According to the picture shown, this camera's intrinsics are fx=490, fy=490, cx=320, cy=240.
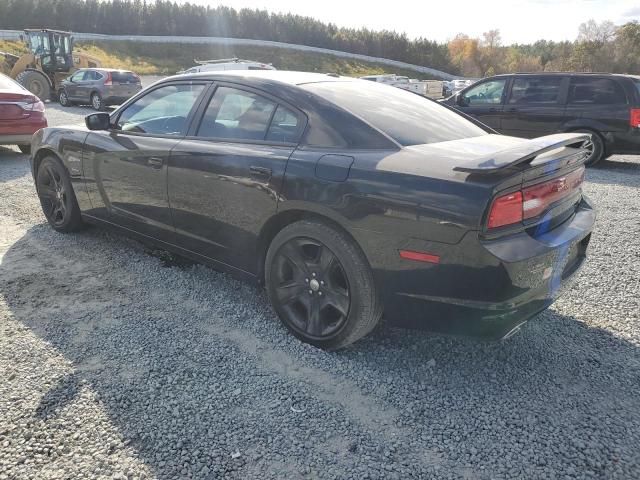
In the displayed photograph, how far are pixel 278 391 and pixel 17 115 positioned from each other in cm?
726

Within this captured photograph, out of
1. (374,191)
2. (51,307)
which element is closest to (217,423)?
(374,191)

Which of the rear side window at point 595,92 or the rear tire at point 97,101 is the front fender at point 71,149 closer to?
the rear side window at point 595,92

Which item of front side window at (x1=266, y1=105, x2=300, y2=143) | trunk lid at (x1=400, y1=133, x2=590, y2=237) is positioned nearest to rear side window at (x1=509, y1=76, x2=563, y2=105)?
trunk lid at (x1=400, y1=133, x2=590, y2=237)

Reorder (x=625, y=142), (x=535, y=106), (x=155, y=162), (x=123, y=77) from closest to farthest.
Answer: (x=155, y=162) < (x=625, y=142) < (x=535, y=106) < (x=123, y=77)

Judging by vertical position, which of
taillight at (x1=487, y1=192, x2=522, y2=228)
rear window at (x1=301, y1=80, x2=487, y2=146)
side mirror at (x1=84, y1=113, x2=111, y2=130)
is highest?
A: rear window at (x1=301, y1=80, x2=487, y2=146)

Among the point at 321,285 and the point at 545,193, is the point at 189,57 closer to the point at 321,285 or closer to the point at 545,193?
the point at 321,285

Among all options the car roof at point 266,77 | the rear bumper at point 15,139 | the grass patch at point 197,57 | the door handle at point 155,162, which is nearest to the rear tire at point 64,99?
the rear bumper at point 15,139

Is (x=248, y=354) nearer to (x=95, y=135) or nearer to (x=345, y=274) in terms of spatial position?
(x=345, y=274)

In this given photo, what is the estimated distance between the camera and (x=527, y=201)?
2305mm

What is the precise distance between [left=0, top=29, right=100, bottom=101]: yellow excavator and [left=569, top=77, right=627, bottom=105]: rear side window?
16469 millimetres

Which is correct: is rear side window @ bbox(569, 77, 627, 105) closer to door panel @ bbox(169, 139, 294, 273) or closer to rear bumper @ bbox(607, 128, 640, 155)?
rear bumper @ bbox(607, 128, 640, 155)

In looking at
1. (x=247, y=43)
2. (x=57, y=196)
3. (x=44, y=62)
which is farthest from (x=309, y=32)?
(x=57, y=196)

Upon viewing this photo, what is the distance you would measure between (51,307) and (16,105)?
5739 mm

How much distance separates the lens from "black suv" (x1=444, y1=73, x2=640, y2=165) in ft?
26.5
